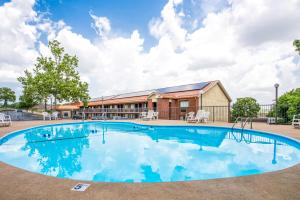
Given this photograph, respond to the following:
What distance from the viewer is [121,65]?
20.1 metres

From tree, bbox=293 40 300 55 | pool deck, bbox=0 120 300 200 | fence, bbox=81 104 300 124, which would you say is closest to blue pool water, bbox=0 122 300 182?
pool deck, bbox=0 120 300 200

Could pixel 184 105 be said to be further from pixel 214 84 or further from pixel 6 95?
pixel 6 95

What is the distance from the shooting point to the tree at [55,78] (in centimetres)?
1983

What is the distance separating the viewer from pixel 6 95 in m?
47.9

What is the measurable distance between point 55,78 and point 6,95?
39.6m

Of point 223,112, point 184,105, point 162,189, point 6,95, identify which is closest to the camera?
point 162,189

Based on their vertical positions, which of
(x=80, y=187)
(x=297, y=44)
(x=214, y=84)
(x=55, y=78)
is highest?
(x=297, y=44)

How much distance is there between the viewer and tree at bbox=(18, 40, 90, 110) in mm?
19828

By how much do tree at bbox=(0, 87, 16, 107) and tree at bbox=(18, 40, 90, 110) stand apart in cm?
3414

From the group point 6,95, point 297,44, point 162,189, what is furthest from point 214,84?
point 6,95

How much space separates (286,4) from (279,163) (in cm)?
863

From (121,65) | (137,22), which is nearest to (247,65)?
(137,22)

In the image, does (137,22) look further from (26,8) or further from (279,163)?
(279,163)

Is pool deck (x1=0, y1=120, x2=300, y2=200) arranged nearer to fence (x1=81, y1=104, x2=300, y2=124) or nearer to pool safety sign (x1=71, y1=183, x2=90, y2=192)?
pool safety sign (x1=71, y1=183, x2=90, y2=192)
